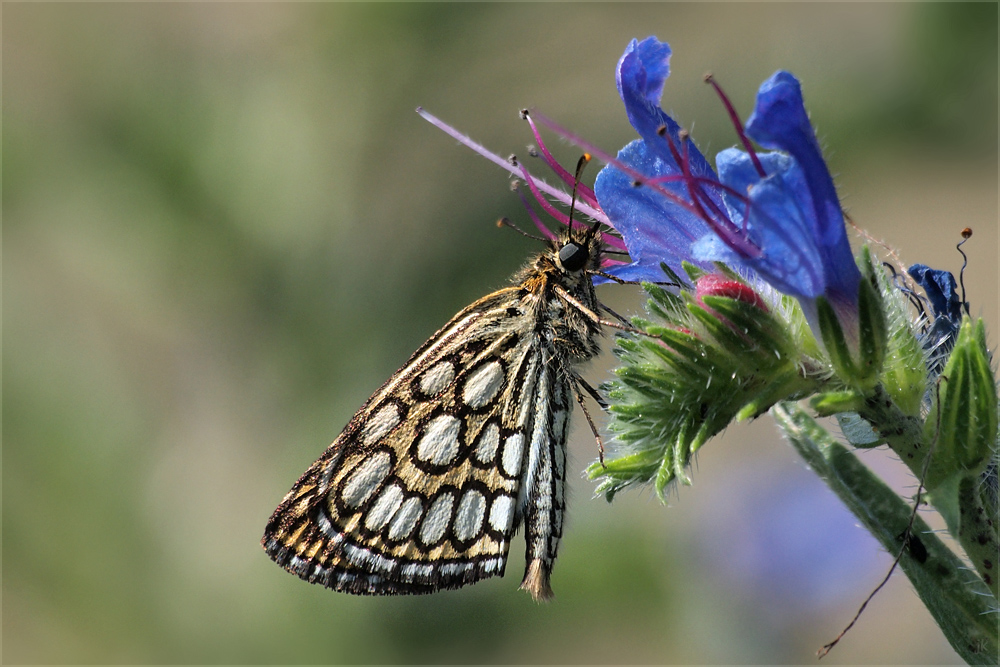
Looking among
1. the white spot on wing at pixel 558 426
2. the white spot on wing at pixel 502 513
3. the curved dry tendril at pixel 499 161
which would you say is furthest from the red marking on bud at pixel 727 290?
the white spot on wing at pixel 502 513

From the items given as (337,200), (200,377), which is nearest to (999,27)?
(337,200)

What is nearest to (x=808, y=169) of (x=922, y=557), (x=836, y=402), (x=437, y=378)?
(x=836, y=402)

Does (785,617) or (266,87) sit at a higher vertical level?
→ (266,87)

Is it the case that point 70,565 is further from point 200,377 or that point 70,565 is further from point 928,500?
point 928,500

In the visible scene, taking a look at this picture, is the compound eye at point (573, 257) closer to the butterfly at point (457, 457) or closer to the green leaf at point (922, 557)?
the butterfly at point (457, 457)

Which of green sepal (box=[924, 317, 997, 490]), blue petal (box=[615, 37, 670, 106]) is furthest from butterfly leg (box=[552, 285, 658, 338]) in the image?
green sepal (box=[924, 317, 997, 490])

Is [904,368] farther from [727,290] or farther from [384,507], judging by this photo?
[384,507]

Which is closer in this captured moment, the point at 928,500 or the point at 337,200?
the point at 928,500
